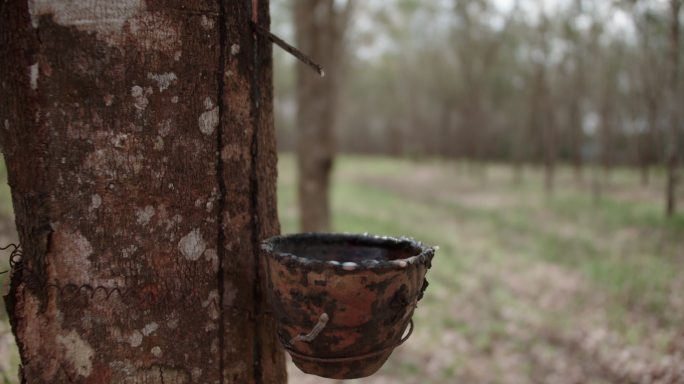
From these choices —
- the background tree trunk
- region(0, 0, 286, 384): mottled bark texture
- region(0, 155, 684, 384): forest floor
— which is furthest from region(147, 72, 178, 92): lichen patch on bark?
the background tree trunk

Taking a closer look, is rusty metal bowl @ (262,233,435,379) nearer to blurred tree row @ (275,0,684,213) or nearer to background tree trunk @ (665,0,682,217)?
blurred tree row @ (275,0,684,213)

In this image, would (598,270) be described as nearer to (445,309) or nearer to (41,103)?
(445,309)

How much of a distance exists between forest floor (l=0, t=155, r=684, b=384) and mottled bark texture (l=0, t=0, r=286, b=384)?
167cm

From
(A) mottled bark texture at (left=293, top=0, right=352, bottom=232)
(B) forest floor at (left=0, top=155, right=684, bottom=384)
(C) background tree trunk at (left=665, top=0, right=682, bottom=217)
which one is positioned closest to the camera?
(B) forest floor at (left=0, top=155, right=684, bottom=384)

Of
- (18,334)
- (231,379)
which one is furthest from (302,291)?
(18,334)

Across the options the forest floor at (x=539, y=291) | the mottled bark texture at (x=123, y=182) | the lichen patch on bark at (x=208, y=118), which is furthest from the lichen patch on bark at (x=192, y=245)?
the forest floor at (x=539, y=291)

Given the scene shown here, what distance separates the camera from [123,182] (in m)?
1.37

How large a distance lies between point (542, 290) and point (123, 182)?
6.47m

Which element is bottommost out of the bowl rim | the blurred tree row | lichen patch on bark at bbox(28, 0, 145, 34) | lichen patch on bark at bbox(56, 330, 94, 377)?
lichen patch on bark at bbox(56, 330, 94, 377)

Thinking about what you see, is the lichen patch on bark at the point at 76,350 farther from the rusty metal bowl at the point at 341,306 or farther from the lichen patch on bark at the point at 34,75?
the lichen patch on bark at the point at 34,75

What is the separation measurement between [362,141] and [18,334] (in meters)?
44.9

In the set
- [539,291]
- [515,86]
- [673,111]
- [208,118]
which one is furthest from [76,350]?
[515,86]

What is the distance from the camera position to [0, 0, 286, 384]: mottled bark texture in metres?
1.32

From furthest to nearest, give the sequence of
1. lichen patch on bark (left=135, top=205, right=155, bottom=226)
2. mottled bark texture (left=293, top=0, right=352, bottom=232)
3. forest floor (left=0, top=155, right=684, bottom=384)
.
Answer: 1. mottled bark texture (left=293, top=0, right=352, bottom=232)
2. forest floor (left=0, top=155, right=684, bottom=384)
3. lichen patch on bark (left=135, top=205, right=155, bottom=226)
